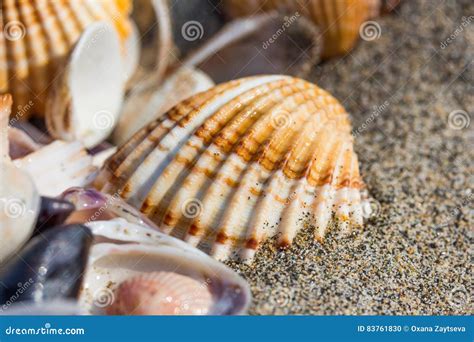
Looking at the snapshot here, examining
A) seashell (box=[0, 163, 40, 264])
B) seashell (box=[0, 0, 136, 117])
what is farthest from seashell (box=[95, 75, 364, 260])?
seashell (box=[0, 0, 136, 117])

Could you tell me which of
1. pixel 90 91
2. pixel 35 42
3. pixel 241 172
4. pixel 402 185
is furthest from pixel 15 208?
pixel 402 185

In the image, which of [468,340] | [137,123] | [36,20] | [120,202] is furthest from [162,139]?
[468,340]

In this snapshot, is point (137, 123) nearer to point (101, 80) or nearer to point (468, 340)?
point (101, 80)

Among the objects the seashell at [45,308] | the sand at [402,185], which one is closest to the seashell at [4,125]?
the seashell at [45,308]

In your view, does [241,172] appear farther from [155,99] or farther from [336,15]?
[336,15]

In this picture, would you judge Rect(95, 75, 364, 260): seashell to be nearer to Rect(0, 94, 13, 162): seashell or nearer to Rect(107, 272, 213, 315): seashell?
Rect(107, 272, 213, 315): seashell

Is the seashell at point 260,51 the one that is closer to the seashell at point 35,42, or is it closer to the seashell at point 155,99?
the seashell at point 155,99
